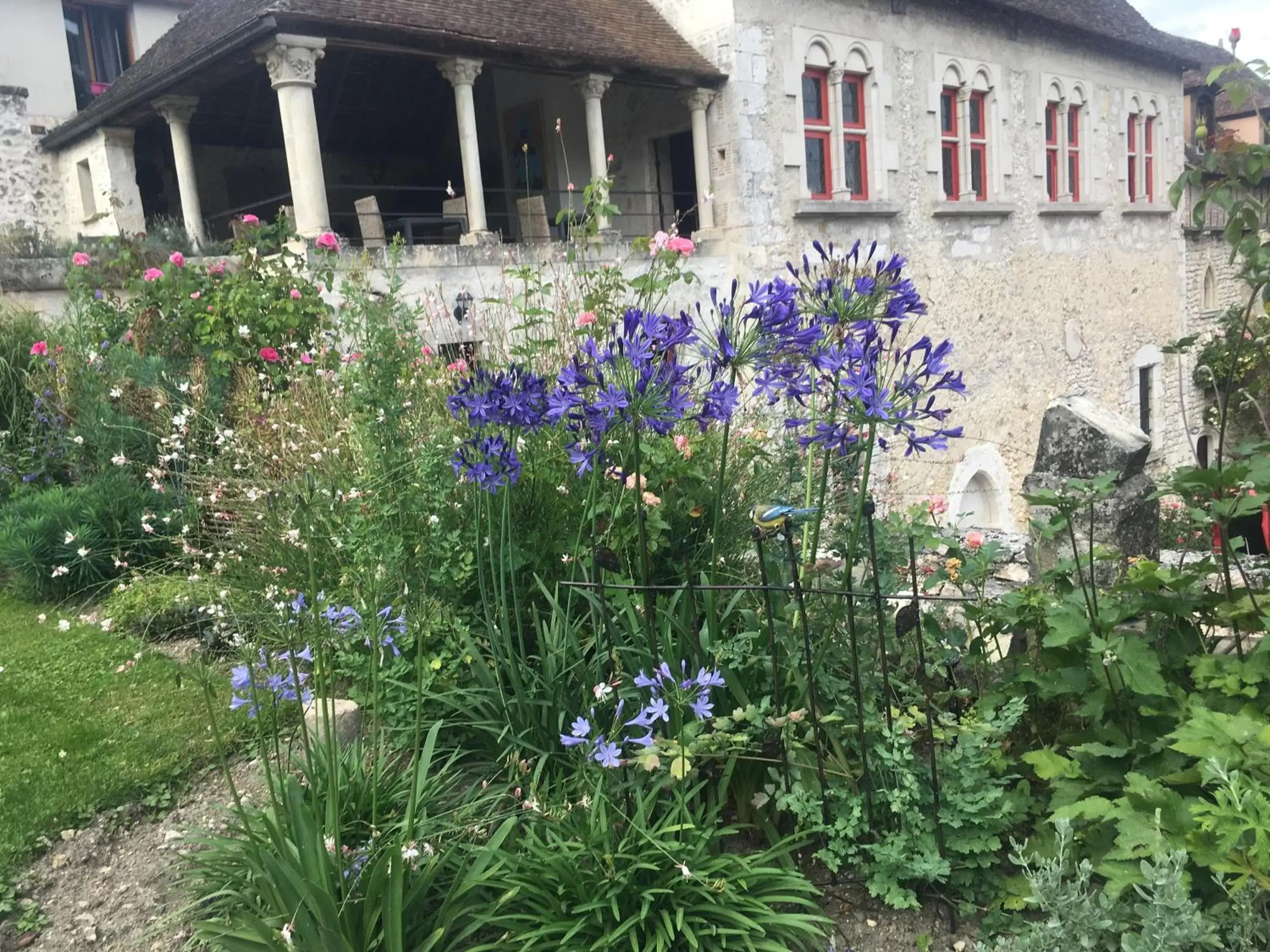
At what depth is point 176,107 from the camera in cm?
962

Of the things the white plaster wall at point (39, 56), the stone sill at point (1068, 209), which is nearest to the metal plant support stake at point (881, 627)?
the stone sill at point (1068, 209)

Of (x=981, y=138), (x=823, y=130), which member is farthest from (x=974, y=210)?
(x=823, y=130)

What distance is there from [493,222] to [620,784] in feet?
37.6

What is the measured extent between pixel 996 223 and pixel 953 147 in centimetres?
128

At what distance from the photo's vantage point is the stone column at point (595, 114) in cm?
939

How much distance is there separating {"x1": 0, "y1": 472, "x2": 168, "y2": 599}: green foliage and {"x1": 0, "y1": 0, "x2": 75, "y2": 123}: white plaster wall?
11.4 metres

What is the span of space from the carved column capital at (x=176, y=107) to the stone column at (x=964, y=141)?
31.7 ft

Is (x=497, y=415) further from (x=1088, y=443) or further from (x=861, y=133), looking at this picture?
(x=861, y=133)

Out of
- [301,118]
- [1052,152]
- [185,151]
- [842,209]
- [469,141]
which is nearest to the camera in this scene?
[301,118]

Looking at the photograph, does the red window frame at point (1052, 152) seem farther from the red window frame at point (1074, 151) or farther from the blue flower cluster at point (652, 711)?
the blue flower cluster at point (652, 711)

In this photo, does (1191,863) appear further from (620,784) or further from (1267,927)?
(620,784)

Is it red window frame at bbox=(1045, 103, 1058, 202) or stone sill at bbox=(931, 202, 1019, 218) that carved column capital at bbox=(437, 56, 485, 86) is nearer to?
stone sill at bbox=(931, 202, 1019, 218)

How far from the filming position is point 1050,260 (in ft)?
46.9

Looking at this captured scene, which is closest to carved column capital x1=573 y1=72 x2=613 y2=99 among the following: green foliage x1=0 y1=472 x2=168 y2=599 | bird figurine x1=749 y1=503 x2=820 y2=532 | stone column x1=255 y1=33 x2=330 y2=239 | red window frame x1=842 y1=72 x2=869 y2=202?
stone column x1=255 y1=33 x2=330 y2=239
